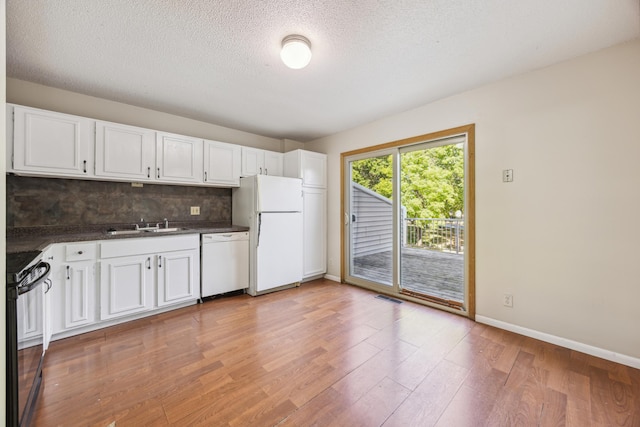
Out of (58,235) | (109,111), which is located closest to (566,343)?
(58,235)

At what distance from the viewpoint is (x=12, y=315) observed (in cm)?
122

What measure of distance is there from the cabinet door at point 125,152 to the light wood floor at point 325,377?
5.11ft

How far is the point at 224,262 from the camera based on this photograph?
329 cm

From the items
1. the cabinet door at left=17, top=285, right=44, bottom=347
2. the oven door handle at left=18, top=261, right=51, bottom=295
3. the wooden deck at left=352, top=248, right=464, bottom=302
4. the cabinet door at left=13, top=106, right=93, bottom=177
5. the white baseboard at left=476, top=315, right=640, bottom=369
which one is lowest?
the white baseboard at left=476, top=315, right=640, bottom=369

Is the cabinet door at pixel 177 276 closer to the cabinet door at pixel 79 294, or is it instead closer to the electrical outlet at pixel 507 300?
the cabinet door at pixel 79 294

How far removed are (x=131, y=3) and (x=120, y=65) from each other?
86 centimetres

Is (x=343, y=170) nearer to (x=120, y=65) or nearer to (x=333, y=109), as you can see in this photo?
(x=333, y=109)

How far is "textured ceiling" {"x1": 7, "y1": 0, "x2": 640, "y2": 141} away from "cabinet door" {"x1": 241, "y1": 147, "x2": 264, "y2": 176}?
963 millimetres

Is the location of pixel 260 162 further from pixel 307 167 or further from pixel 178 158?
pixel 178 158

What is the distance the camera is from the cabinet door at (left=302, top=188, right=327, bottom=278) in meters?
4.04

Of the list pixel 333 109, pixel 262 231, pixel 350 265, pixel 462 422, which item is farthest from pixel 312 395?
pixel 333 109

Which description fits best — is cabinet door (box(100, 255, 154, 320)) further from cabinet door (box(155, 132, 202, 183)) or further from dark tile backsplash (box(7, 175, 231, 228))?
cabinet door (box(155, 132, 202, 183))

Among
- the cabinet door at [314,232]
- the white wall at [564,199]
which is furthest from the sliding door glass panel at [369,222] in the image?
the white wall at [564,199]

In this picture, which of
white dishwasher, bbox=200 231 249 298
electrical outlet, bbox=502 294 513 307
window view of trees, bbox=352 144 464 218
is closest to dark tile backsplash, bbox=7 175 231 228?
white dishwasher, bbox=200 231 249 298
